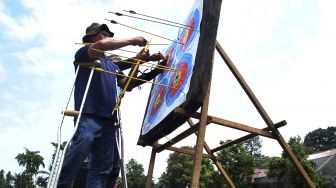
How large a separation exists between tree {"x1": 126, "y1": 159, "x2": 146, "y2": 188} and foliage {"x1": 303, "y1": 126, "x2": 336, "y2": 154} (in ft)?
146

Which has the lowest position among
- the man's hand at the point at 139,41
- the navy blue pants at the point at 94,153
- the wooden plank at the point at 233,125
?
the navy blue pants at the point at 94,153

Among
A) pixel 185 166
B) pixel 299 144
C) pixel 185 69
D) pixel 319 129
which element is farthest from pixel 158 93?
pixel 319 129

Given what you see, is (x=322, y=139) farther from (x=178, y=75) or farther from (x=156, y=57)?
(x=178, y=75)

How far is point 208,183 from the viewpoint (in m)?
40.0

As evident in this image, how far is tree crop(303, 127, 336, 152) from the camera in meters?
84.4

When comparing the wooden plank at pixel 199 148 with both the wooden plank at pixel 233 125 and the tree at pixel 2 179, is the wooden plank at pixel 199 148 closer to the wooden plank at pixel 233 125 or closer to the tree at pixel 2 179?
the wooden plank at pixel 233 125

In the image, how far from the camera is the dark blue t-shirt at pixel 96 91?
3.29 m

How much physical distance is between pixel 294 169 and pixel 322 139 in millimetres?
66323

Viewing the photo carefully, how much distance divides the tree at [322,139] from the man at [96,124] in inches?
3546

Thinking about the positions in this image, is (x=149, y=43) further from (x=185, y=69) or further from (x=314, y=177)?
(x=314, y=177)

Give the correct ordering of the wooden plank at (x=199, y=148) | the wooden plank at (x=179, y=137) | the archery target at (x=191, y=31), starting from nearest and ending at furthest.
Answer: the wooden plank at (x=199, y=148)
the archery target at (x=191, y=31)
the wooden plank at (x=179, y=137)

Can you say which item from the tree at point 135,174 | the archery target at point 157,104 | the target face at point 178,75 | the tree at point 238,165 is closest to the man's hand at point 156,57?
the target face at point 178,75

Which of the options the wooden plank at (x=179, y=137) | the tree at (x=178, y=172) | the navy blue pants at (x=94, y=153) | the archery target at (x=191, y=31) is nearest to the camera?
the navy blue pants at (x=94, y=153)

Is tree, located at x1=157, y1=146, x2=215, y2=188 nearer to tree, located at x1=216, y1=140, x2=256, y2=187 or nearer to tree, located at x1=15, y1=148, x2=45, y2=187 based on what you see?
tree, located at x1=216, y1=140, x2=256, y2=187
